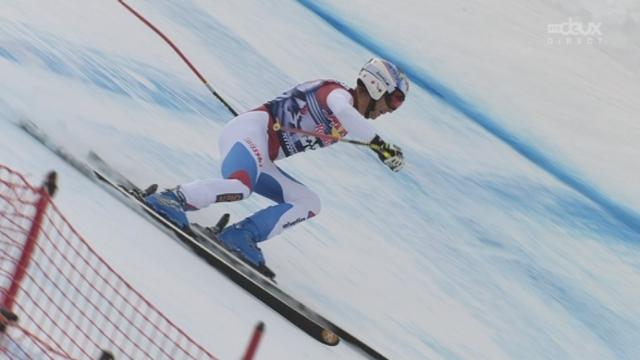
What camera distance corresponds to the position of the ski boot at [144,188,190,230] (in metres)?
4.20

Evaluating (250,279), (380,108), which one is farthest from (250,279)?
(380,108)

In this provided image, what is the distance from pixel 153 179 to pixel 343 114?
1.03 m

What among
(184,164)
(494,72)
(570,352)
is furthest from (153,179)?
(494,72)

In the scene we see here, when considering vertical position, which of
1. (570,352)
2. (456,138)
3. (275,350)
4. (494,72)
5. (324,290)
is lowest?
(275,350)

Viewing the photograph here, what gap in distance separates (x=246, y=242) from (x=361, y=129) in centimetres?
64

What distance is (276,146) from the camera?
4344 millimetres

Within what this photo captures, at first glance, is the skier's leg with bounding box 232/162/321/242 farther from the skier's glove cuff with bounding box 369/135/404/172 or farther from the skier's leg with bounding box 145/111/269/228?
the skier's glove cuff with bounding box 369/135/404/172

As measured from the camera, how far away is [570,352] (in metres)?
5.03

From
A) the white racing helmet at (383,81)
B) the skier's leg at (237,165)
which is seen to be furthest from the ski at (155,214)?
the white racing helmet at (383,81)

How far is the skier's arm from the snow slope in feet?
2.28

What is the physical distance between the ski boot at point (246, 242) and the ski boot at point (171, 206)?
168 millimetres

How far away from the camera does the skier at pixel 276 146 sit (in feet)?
13.8

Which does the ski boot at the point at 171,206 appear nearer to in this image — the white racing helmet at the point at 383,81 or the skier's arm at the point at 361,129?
the skier's arm at the point at 361,129

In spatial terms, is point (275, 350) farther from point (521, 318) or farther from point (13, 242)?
point (521, 318)
